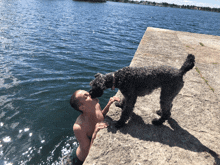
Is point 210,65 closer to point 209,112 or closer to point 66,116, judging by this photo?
point 209,112

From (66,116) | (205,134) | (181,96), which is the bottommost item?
(66,116)

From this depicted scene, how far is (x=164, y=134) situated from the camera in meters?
2.69

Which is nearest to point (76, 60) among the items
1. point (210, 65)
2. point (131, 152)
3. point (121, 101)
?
point (121, 101)

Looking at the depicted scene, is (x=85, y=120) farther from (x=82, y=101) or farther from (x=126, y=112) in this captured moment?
(x=126, y=112)

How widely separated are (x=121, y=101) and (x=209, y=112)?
2091 millimetres

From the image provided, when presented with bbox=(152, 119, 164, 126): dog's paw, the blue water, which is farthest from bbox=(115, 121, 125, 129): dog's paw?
the blue water

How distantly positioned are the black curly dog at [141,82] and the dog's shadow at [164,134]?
20 cm

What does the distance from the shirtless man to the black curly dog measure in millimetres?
280

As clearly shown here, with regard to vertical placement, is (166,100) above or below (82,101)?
above

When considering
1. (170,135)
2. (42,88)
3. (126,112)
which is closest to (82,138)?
(126,112)

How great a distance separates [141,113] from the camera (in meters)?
3.16

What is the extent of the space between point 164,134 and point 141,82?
43.7 inches

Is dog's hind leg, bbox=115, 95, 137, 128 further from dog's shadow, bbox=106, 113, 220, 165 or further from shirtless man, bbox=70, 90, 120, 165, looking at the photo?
shirtless man, bbox=70, 90, 120, 165

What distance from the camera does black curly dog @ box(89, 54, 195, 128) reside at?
2.72 m
